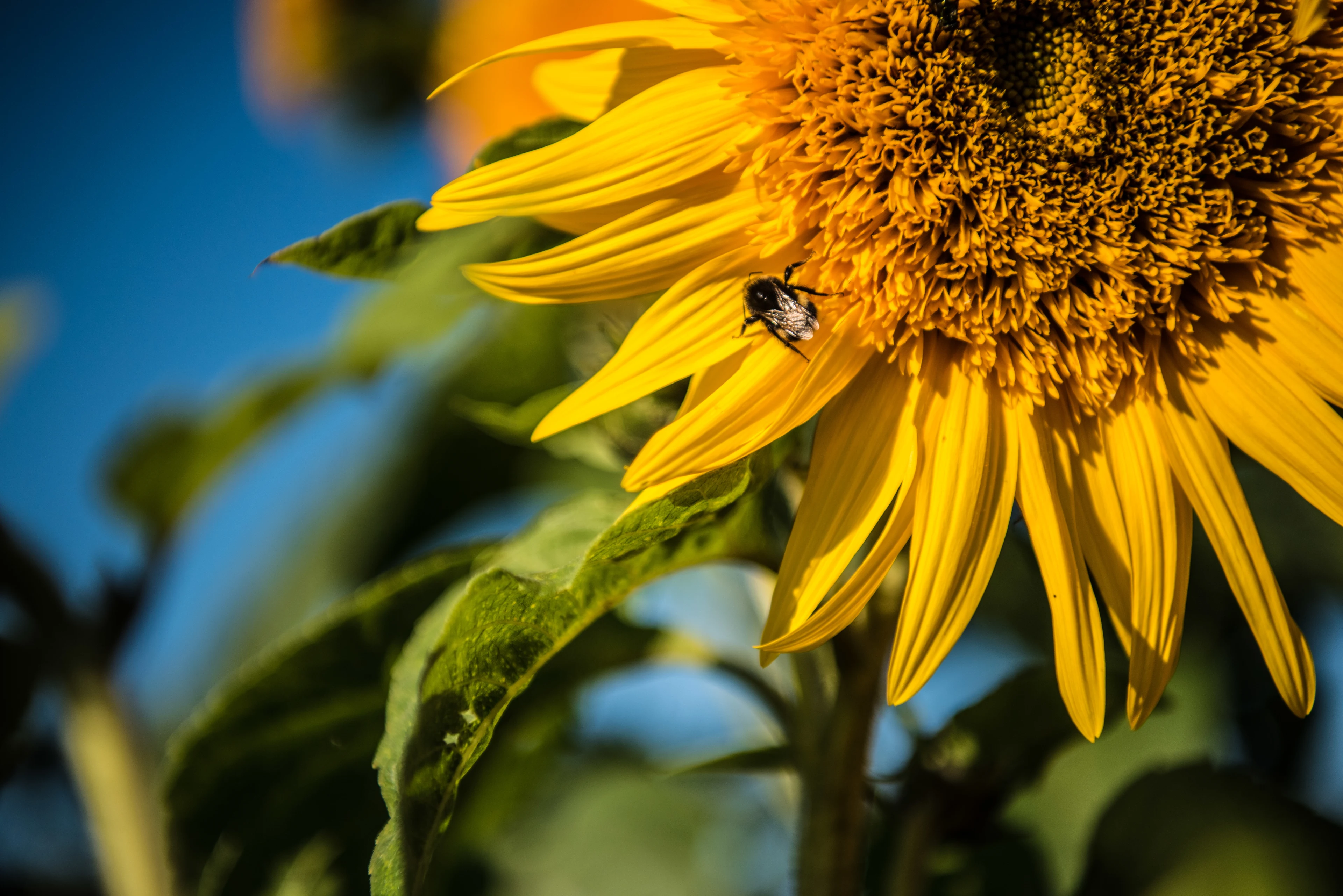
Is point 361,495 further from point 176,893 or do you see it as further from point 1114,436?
point 1114,436

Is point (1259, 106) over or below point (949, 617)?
over

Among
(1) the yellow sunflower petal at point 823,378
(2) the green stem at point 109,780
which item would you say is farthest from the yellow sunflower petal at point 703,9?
(2) the green stem at point 109,780

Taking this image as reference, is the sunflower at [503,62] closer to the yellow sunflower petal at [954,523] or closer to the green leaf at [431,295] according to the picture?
the green leaf at [431,295]

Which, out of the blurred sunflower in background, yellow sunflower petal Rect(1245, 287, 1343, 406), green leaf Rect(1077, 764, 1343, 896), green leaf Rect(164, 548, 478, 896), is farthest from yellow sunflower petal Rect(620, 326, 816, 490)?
the blurred sunflower in background

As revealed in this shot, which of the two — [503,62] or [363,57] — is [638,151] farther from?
[363,57]

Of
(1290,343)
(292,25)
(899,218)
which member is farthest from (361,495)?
(292,25)

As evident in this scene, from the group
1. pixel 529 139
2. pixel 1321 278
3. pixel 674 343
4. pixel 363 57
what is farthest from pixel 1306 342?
pixel 363 57
